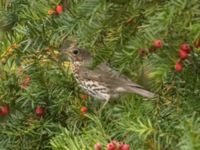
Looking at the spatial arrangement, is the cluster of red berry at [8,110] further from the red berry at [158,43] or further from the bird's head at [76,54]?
the red berry at [158,43]

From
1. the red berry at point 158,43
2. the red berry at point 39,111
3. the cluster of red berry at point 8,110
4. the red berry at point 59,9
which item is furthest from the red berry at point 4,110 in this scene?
the red berry at point 158,43

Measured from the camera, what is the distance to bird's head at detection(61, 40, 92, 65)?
2622mm

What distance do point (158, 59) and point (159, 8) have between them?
15cm

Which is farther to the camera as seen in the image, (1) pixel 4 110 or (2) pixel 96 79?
(2) pixel 96 79

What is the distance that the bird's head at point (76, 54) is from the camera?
103 inches

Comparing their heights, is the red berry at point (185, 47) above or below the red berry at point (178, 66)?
above

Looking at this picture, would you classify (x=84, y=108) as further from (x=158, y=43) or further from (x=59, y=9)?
(x=158, y=43)

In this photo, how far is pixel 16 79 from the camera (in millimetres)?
2260

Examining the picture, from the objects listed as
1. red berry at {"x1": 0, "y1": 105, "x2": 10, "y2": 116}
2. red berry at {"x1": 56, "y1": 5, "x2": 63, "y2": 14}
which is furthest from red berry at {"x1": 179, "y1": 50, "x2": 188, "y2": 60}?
red berry at {"x1": 0, "y1": 105, "x2": 10, "y2": 116}

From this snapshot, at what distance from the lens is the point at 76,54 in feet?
10.3

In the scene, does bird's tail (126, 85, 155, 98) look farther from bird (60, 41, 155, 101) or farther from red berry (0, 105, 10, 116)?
red berry (0, 105, 10, 116)

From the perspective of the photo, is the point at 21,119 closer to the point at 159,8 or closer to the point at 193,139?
the point at 159,8

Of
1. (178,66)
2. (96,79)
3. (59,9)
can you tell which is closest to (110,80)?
(96,79)

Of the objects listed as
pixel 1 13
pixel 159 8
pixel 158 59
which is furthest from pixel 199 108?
pixel 1 13
